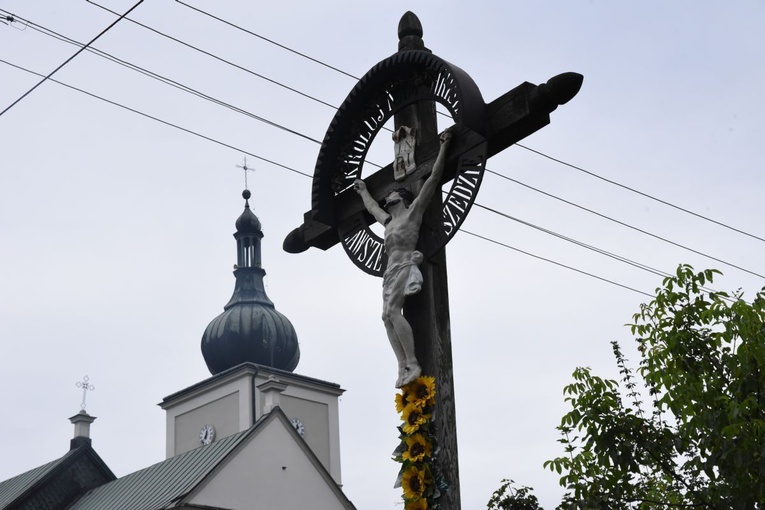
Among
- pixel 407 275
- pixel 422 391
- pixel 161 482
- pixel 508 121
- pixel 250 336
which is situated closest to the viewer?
pixel 422 391

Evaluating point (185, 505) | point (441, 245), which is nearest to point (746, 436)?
point (441, 245)

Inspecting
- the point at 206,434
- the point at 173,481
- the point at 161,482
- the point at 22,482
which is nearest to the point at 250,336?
the point at 206,434

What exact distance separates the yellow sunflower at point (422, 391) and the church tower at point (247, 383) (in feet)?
154

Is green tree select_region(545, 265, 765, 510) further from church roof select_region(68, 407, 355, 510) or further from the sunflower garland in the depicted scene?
church roof select_region(68, 407, 355, 510)

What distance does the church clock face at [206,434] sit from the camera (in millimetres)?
56438

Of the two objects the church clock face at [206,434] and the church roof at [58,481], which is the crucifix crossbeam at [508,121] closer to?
the church roof at [58,481]

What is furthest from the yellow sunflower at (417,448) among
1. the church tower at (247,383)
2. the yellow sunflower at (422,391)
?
the church tower at (247,383)

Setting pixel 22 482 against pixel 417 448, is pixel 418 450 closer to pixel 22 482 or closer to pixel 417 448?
pixel 417 448

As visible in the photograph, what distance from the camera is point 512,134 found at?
7840mm

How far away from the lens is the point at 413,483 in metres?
7.43

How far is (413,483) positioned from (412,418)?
0.38 metres

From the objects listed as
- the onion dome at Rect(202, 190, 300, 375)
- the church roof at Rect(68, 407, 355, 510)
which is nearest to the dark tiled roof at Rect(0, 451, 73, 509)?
the church roof at Rect(68, 407, 355, 510)

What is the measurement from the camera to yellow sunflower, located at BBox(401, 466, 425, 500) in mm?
7383

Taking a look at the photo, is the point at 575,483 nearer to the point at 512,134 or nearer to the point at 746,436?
the point at 746,436
